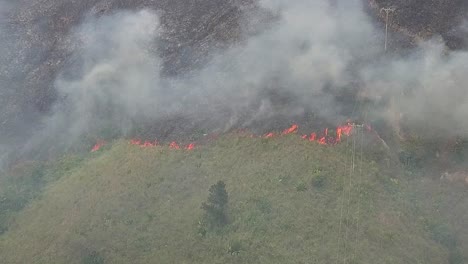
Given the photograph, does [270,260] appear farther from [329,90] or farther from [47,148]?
[47,148]

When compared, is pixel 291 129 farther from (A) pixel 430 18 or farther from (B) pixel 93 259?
(B) pixel 93 259

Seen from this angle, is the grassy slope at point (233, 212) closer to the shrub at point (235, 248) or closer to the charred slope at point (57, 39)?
the shrub at point (235, 248)

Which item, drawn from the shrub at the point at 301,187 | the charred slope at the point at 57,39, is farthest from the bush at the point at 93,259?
the charred slope at the point at 57,39

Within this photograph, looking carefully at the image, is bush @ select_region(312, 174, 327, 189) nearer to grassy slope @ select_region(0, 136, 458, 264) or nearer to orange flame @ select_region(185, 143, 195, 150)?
grassy slope @ select_region(0, 136, 458, 264)

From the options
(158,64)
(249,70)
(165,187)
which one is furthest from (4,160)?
(249,70)

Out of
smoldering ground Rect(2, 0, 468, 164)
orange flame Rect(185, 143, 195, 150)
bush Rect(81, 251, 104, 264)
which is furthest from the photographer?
orange flame Rect(185, 143, 195, 150)

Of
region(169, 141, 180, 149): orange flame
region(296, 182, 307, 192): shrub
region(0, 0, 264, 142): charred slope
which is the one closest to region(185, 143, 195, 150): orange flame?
region(169, 141, 180, 149): orange flame

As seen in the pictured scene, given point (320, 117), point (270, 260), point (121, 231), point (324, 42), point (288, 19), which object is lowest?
point (270, 260)
